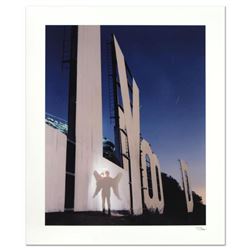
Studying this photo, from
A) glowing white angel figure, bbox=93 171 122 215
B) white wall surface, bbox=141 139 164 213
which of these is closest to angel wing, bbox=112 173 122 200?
glowing white angel figure, bbox=93 171 122 215

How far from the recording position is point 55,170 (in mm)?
3096

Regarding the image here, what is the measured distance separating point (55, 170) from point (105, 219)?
0.30m

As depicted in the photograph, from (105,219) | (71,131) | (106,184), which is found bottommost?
(105,219)

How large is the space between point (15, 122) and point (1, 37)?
0.37m

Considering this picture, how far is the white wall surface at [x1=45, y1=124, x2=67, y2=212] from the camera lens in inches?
122

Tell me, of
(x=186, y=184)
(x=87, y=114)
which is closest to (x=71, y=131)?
(x=87, y=114)

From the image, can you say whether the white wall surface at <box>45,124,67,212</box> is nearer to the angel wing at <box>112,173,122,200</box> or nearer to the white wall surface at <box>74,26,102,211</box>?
the white wall surface at <box>74,26,102,211</box>

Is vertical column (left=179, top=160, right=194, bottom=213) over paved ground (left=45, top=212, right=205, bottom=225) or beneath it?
over

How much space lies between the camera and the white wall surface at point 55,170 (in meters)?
3.09

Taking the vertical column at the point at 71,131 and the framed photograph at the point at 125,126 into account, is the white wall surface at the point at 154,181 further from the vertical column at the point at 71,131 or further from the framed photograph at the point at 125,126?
the vertical column at the point at 71,131

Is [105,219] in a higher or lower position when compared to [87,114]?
lower

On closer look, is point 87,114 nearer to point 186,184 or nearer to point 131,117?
point 131,117

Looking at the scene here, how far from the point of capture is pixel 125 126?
3133 mm

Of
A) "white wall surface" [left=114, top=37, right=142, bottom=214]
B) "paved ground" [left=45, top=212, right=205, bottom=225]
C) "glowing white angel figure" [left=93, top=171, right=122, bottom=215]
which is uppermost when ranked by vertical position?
"white wall surface" [left=114, top=37, right=142, bottom=214]
